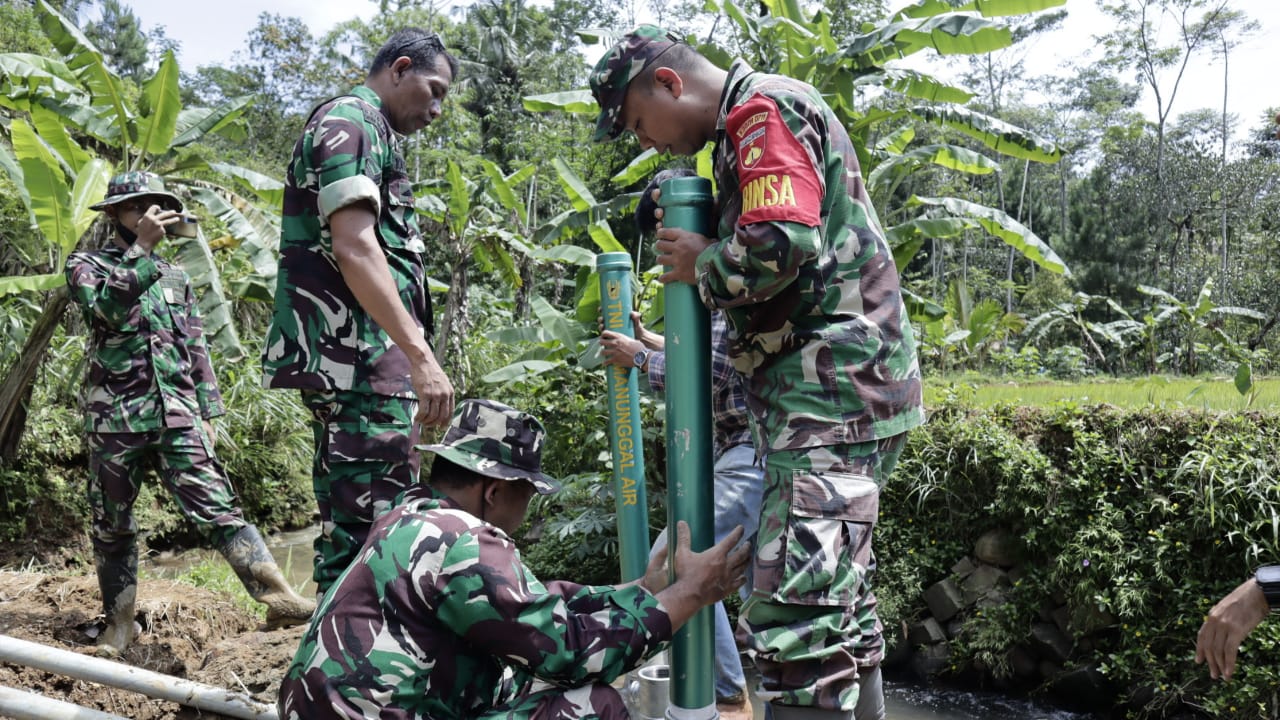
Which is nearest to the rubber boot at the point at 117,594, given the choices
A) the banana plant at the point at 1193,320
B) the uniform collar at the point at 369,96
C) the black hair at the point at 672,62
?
the uniform collar at the point at 369,96

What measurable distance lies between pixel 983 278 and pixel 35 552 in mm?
25191

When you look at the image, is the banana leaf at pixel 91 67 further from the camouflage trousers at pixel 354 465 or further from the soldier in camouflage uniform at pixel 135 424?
the camouflage trousers at pixel 354 465

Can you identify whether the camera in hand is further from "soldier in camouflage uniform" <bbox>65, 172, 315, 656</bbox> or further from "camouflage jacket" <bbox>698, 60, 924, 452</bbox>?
"camouflage jacket" <bbox>698, 60, 924, 452</bbox>

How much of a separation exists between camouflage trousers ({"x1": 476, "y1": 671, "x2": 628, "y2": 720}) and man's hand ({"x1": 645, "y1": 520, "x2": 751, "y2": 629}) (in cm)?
21

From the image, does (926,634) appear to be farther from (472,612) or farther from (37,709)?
(37,709)

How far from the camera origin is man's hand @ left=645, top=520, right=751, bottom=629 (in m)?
2.05

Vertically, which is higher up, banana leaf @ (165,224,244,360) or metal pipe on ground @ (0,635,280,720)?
banana leaf @ (165,224,244,360)

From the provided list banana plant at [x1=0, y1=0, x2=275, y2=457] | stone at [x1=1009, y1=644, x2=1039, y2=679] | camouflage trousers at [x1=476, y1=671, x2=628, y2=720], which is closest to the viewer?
camouflage trousers at [x1=476, y1=671, x2=628, y2=720]

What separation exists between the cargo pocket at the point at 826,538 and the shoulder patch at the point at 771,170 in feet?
1.76

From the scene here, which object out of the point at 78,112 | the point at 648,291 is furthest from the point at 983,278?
the point at 78,112

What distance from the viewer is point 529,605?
1.84 metres

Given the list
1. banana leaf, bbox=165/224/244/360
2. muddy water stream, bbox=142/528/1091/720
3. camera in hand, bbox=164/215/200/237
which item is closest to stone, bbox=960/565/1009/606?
muddy water stream, bbox=142/528/1091/720

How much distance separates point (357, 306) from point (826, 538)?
1.58m

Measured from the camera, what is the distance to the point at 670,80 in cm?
211
